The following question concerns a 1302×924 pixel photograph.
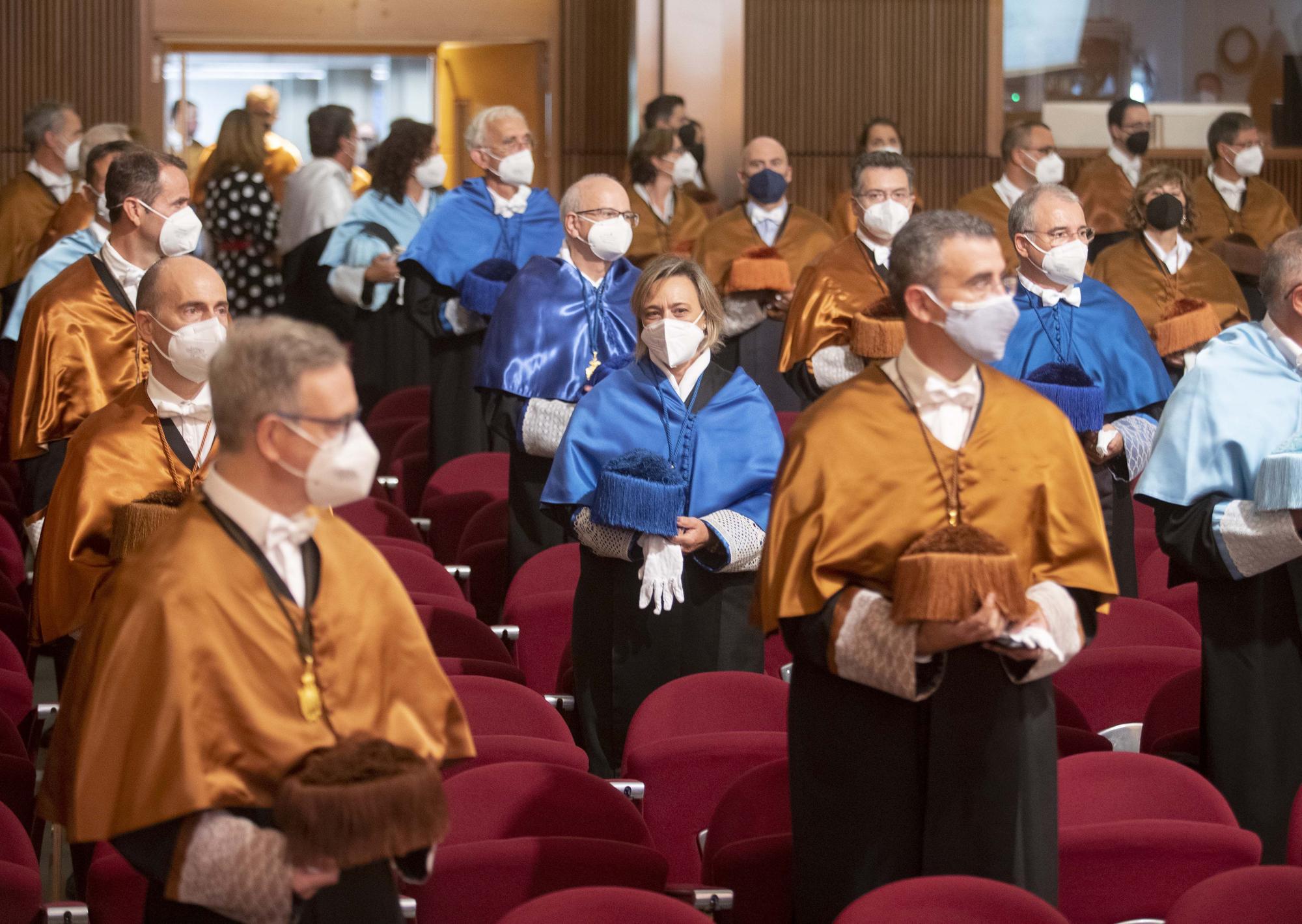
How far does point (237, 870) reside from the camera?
94.9 inches

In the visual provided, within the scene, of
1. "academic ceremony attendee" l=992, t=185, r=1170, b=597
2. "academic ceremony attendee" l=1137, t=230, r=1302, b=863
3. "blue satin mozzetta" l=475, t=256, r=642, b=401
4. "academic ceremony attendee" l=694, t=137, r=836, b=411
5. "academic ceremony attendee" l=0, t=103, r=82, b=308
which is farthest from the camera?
"academic ceremony attendee" l=0, t=103, r=82, b=308

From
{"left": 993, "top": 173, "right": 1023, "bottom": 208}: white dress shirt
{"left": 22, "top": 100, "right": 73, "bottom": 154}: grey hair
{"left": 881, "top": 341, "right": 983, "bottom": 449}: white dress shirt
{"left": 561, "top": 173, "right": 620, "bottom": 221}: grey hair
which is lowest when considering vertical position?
{"left": 881, "top": 341, "right": 983, "bottom": 449}: white dress shirt

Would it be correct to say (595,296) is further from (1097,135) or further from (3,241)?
(1097,135)

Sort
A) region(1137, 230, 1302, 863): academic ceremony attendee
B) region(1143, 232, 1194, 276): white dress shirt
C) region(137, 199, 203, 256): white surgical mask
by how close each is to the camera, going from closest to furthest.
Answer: region(1137, 230, 1302, 863): academic ceremony attendee < region(137, 199, 203, 256): white surgical mask < region(1143, 232, 1194, 276): white dress shirt

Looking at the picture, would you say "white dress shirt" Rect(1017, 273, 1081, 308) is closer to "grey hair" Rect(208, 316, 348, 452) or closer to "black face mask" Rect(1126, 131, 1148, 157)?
"grey hair" Rect(208, 316, 348, 452)

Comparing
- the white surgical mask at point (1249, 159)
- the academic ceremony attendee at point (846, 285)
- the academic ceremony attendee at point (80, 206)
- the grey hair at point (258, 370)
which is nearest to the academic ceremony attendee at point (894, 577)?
the grey hair at point (258, 370)

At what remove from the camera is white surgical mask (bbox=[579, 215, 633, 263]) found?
572 centimetres

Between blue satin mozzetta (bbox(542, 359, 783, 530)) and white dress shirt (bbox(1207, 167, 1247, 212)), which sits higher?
white dress shirt (bbox(1207, 167, 1247, 212))

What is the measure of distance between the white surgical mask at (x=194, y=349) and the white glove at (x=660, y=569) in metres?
1.16

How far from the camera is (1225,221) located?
32.2 feet

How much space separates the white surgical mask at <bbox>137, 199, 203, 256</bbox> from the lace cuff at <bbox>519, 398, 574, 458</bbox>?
1216 millimetres

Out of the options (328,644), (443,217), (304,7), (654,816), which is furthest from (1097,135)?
(328,644)

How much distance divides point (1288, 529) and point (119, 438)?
2508mm

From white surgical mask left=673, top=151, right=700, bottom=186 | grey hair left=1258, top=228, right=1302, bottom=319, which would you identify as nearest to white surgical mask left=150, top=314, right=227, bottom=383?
grey hair left=1258, top=228, right=1302, bottom=319
